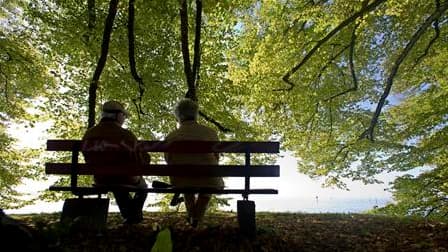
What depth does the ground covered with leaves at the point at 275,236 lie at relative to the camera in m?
4.97

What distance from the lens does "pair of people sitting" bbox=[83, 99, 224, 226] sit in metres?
5.54

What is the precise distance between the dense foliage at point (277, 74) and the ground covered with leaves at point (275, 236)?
4791mm

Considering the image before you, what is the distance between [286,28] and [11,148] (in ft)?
34.7

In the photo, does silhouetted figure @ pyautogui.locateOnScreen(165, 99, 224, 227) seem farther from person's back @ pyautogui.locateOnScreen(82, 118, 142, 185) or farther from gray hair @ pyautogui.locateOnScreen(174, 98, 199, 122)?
person's back @ pyautogui.locateOnScreen(82, 118, 142, 185)

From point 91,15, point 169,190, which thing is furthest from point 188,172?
point 91,15

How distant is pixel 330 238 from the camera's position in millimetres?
6098

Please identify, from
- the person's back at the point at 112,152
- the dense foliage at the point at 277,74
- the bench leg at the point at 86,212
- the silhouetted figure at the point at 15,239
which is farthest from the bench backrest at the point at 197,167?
the dense foliage at the point at 277,74

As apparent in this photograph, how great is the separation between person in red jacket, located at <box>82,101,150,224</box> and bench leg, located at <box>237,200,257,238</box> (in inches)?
47.9

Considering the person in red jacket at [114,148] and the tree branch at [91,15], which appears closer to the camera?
the person in red jacket at [114,148]

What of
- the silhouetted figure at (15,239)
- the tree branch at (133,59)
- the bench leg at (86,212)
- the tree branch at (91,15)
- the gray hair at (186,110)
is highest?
the tree branch at (91,15)

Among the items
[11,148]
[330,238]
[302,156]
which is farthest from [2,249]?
[11,148]

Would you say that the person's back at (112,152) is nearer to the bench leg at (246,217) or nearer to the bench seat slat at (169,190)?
the bench seat slat at (169,190)

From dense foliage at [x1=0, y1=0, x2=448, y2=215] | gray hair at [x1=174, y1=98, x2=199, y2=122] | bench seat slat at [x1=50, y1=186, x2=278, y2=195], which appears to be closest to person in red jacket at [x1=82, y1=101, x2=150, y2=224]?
bench seat slat at [x1=50, y1=186, x2=278, y2=195]

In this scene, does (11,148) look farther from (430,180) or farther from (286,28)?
(430,180)
